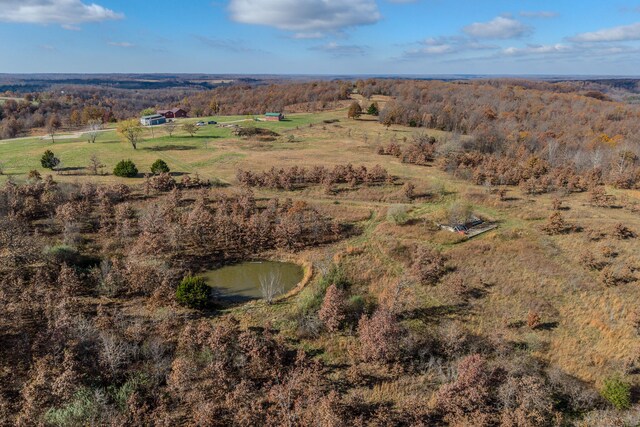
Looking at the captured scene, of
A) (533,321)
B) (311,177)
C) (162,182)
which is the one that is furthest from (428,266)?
(162,182)

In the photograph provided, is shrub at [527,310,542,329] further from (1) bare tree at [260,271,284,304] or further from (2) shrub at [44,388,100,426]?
(2) shrub at [44,388,100,426]

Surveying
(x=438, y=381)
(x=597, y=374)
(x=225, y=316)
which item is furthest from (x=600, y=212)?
(x=225, y=316)

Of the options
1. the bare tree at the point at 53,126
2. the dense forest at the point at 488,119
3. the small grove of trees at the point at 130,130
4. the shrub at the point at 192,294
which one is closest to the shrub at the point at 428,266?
the shrub at the point at 192,294

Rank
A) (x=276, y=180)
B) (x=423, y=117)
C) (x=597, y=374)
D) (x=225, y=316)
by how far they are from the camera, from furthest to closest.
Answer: (x=423, y=117) → (x=276, y=180) → (x=225, y=316) → (x=597, y=374)

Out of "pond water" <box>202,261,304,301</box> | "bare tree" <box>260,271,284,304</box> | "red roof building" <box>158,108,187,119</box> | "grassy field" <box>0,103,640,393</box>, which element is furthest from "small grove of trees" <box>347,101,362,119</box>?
"bare tree" <box>260,271,284,304</box>

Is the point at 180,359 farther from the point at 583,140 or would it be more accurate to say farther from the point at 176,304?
the point at 583,140
